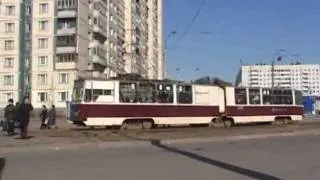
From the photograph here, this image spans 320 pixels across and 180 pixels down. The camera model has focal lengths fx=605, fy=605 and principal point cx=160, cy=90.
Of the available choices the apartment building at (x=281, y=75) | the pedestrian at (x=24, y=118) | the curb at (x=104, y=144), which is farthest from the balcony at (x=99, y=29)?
the pedestrian at (x=24, y=118)

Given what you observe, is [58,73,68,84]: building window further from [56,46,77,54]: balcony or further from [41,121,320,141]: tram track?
[41,121,320,141]: tram track

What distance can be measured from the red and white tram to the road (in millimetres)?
11713

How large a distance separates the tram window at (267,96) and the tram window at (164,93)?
30.2ft

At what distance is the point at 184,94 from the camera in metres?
35.6

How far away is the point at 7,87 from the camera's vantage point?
84.8 m

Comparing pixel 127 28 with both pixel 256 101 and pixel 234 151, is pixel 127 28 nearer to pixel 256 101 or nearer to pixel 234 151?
pixel 256 101

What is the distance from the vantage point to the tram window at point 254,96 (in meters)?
40.5

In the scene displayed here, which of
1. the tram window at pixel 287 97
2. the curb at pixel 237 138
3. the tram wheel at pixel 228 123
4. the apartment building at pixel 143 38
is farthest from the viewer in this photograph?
the apartment building at pixel 143 38

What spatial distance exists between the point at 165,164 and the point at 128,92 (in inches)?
727

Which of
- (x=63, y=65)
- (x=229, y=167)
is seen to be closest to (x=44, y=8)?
(x=63, y=65)

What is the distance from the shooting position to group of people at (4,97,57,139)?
23500 millimetres

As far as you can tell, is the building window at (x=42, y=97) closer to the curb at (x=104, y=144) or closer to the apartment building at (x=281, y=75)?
the apartment building at (x=281, y=75)

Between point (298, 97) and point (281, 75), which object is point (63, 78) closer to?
point (298, 97)

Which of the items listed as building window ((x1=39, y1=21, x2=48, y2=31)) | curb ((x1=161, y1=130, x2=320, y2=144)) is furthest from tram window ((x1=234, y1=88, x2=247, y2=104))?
building window ((x1=39, y1=21, x2=48, y2=31))
